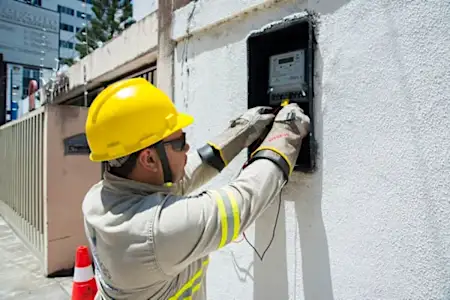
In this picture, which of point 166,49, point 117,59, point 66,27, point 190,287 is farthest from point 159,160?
point 66,27

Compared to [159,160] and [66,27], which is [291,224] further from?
[66,27]

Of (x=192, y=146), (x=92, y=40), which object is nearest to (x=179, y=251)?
(x=192, y=146)

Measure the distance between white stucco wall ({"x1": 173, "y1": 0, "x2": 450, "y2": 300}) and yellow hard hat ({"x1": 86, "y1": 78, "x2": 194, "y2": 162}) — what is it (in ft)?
1.88

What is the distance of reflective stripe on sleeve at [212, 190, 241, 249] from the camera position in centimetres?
112

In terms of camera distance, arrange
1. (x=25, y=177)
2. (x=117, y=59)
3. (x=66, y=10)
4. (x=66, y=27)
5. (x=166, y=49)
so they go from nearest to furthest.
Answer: (x=166, y=49), (x=117, y=59), (x=25, y=177), (x=66, y=10), (x=66, y=27)

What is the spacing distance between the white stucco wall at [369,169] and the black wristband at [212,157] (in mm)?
220

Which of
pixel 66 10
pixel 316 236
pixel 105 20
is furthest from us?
pixel 66 10

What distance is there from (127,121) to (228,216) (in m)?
0.47

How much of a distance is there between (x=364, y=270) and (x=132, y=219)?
0.83 m

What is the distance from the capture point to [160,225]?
109cm

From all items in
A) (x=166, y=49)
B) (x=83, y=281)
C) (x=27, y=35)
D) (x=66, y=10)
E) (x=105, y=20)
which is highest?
(x=66, y=10)

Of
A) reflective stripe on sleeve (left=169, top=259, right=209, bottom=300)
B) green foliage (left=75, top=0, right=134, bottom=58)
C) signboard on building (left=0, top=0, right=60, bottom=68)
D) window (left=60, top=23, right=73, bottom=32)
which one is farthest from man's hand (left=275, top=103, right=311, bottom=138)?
window (left=60, top=23, right=73, bottom=32)

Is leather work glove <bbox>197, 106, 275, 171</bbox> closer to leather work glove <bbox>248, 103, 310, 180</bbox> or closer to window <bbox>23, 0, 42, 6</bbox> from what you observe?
leather work glove <bbox>248, 103, 310, 180</bbox>

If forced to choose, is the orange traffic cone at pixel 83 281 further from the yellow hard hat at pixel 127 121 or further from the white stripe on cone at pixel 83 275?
the yellow hard hat at pixel 127 121
